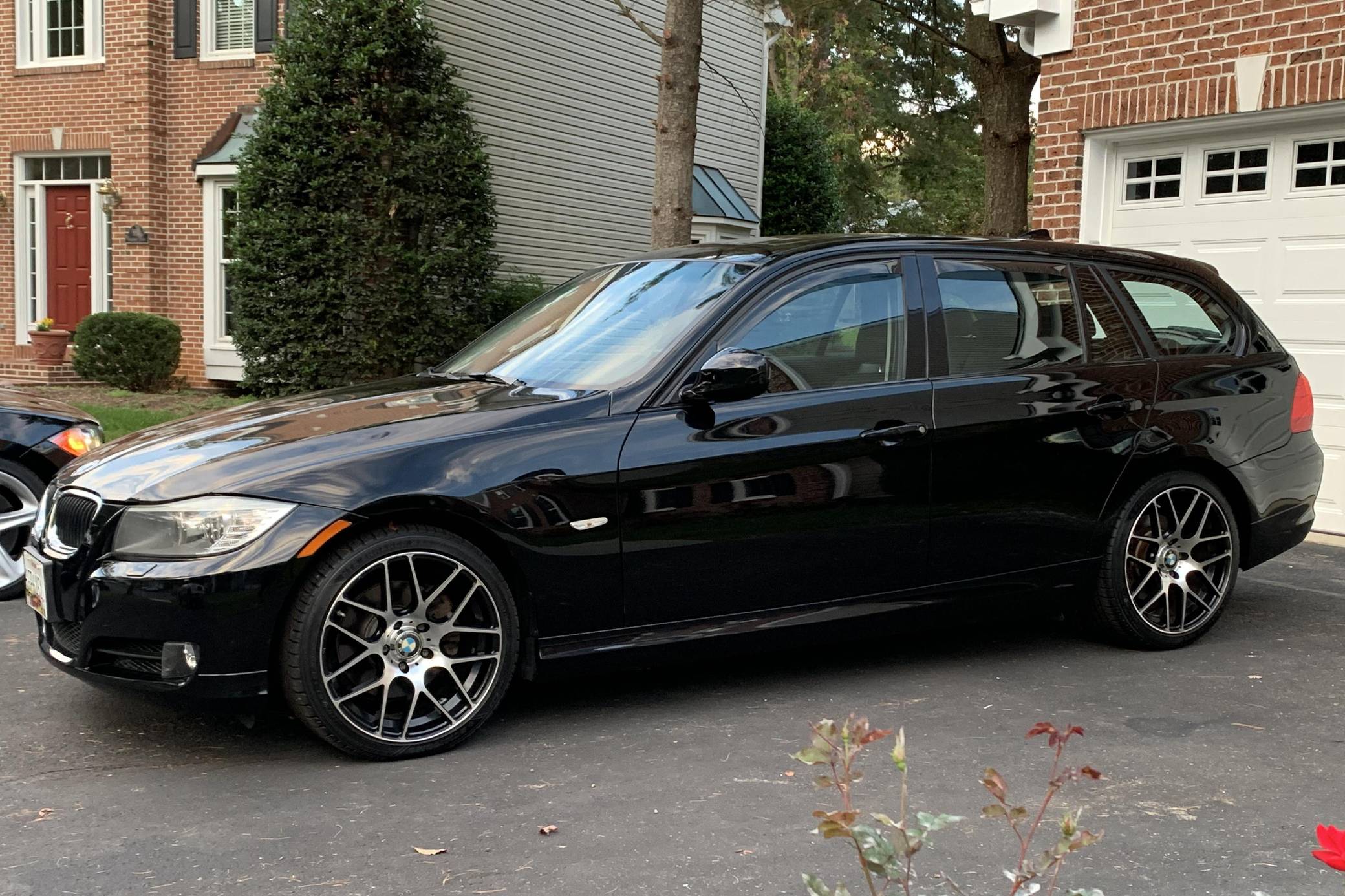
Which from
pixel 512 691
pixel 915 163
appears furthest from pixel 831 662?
pixel 915 163

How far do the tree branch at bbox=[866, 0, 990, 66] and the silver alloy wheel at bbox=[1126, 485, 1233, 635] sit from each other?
32.1 ft

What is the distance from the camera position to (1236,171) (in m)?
9.16

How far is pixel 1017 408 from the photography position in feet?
17.5

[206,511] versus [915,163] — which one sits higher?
[915,163]

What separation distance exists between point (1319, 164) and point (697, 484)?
239 inches

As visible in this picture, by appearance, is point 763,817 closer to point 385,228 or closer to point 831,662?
point 831,662

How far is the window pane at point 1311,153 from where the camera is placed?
28.6ft

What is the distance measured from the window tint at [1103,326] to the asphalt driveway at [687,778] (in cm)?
128

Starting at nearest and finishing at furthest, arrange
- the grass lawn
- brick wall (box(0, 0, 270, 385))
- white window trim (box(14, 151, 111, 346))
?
the grass lawn < brick wall (box(0, 0, 270, 385)) < white window trim (box(14, 151, 111, 346))

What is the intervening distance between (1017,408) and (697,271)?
1379 millimetres

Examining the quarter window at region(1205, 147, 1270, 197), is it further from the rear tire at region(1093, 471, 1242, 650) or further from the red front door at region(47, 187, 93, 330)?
the red front door at region(47, 187, 93, 330)

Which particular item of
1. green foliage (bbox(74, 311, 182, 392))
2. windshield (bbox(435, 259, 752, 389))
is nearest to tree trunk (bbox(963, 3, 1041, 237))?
green foliage (bbox(74, 311, 182, 392))

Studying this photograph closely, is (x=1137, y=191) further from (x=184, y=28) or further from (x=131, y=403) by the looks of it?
(x=184, y=28)

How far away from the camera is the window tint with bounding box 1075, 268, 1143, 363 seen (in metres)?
5.64
